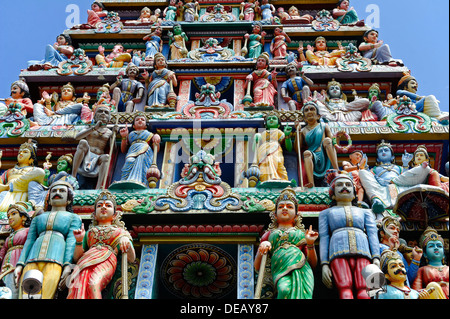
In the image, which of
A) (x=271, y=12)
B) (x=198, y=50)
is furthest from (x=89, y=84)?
(x=271, y=12)

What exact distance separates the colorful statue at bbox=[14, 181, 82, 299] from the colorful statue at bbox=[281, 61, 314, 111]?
612cm

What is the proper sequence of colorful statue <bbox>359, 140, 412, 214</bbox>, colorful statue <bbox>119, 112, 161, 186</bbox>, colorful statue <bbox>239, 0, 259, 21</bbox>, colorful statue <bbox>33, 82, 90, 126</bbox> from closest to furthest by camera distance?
1. colorful statue <bbox>359, 140, 412, 214</bbox>
2. colorful statue <bbox>119, 112, 161, 186</bbox>
3. colorful statue <bbox>33, 82, 90, 126</bbox>
4. colorful statue <bbox>239, 0, 259, 21</bbox>

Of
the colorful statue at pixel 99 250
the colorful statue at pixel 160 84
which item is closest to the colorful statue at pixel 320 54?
the colorful statue at pixel 160 84

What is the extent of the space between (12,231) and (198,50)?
8.33 metres

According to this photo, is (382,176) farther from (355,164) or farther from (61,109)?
(61,109)

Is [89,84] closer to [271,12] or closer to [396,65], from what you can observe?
[271,12]

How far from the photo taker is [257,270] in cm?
977

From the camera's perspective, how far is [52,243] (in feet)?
31.8

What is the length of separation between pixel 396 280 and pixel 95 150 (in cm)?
661

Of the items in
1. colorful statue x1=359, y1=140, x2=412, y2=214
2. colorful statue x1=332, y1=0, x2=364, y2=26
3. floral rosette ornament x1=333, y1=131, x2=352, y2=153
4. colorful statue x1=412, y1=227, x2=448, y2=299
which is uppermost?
colorful statue x1=332, y1=0, x2=364, y2=26

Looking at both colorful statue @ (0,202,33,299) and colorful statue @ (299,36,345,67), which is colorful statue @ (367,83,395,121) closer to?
colorful statue @ (299,36,345,67)

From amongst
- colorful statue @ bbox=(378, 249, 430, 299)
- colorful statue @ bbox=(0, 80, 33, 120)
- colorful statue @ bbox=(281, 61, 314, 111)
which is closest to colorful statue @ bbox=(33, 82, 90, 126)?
colorful statue @ bbox=(0, 80, 33, 120)

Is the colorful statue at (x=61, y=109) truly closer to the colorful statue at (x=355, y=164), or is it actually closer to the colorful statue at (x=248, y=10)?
the colorful statue at (x=248, y=10)

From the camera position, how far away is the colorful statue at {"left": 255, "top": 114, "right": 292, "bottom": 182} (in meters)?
12.0
